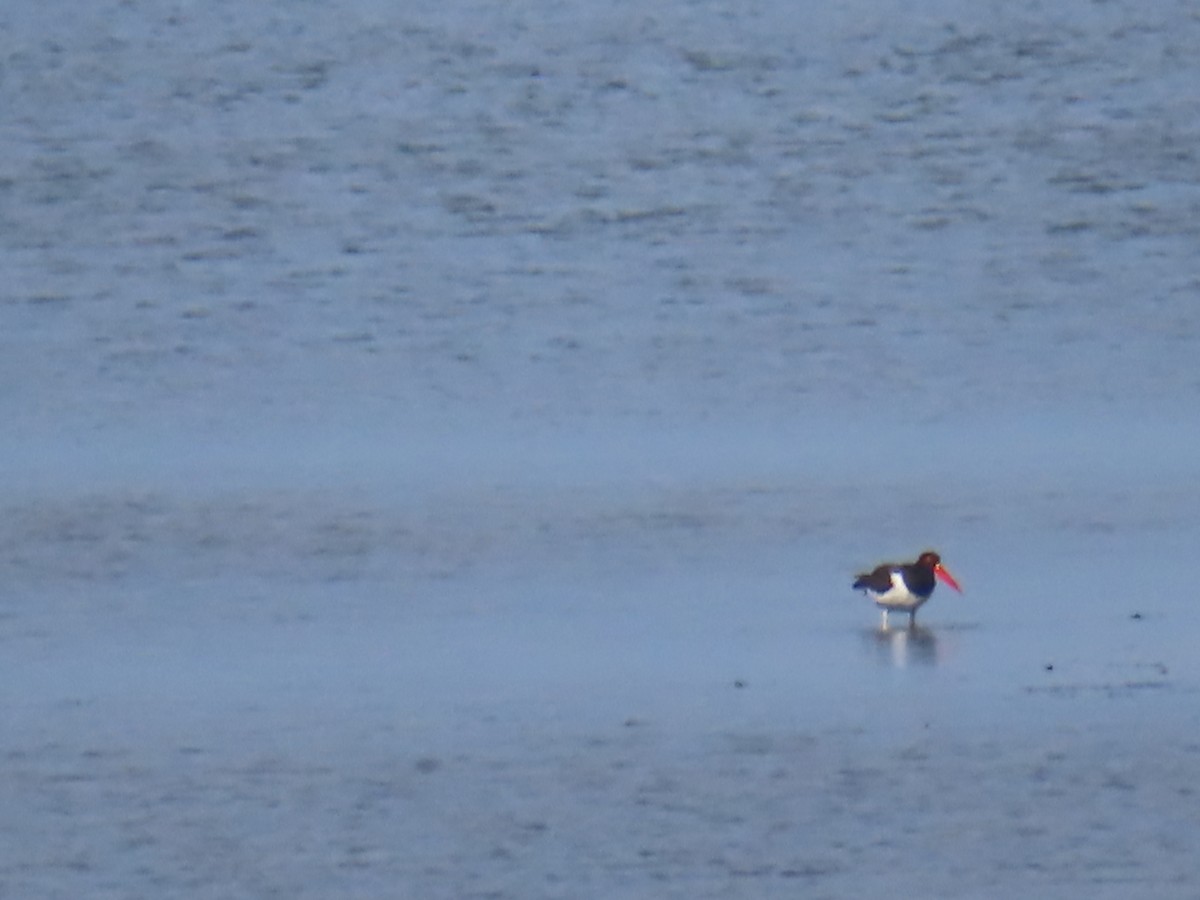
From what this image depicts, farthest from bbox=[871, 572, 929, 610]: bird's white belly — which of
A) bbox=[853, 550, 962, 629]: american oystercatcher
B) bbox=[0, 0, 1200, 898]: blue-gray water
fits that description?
bbox=[0, 0, 1200, 898]: blue-gray water

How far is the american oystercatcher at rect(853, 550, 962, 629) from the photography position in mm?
7484

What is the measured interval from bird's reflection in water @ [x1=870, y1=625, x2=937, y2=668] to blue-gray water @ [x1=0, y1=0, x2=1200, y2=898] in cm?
3

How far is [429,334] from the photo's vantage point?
10.8m

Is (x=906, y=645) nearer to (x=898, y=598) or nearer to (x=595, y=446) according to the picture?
(x=898, y=598)

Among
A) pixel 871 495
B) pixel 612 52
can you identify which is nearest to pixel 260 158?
pixel 612 52

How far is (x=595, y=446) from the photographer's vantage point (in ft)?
31.0

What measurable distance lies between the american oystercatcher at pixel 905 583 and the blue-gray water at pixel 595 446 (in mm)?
92

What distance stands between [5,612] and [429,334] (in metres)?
3.17

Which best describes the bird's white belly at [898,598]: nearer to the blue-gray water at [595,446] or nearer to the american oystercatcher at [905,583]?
the american oystercatcher at [905,583]

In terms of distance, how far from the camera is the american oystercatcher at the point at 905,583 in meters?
7.48

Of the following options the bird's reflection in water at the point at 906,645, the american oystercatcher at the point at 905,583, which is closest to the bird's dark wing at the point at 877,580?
the american oystercatcher at the point at 905,583

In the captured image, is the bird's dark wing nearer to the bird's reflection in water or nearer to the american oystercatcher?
the american oystercatcher

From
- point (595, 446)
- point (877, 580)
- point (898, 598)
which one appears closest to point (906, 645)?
point (898, 598)

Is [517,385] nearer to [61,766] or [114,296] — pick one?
[114,296]
